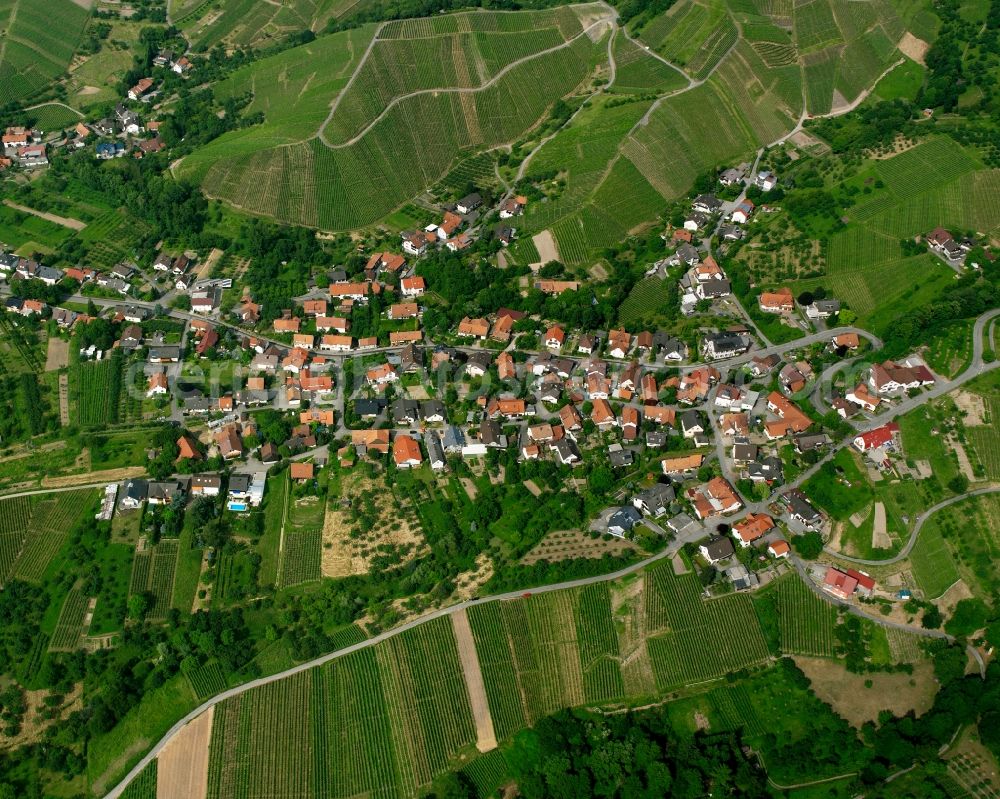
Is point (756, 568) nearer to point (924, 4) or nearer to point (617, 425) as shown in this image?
point (617, 425)

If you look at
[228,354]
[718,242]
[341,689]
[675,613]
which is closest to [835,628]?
[675,613]

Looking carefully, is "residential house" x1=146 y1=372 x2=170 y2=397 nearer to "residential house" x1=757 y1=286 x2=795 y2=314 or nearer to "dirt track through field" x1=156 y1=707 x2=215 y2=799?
"dirt track through field" x1=156 y1=707 x2=215 y2=799

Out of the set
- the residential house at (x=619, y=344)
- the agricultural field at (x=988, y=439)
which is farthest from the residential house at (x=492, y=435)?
the agricultural field at (x=988, y=439)

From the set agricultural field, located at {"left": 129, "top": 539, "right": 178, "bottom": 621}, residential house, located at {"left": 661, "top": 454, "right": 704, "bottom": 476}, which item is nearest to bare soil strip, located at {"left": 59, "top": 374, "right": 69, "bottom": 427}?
agricultural field, located at {"left": 129, "top": 539, "right": 178, "bottom": 621}

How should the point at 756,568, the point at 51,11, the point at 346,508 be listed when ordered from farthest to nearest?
the point at 51,11 < the point at 346,508 < the point at 756,568

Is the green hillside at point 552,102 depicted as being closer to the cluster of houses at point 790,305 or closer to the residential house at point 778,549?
the cluster of houses at point 790,305
